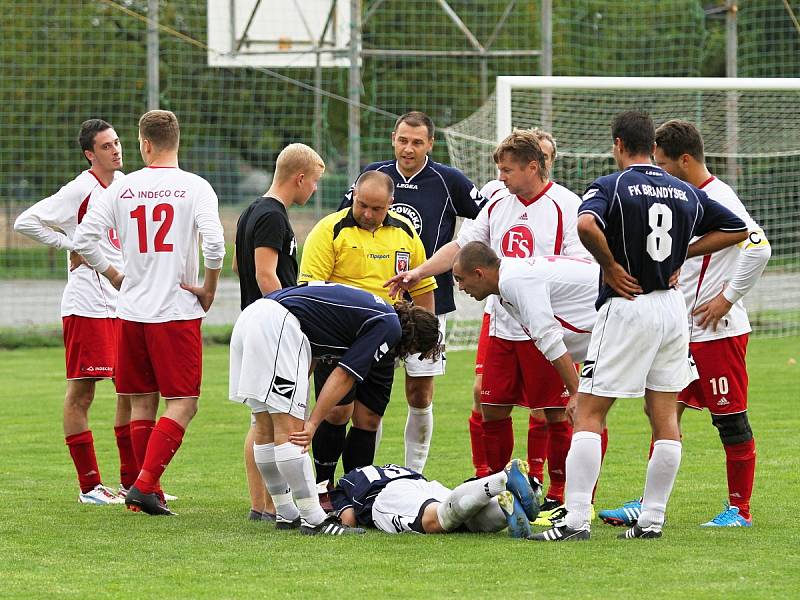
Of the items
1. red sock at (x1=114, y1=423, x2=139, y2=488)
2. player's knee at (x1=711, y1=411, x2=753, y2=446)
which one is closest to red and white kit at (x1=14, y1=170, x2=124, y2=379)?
red sock at (x1=114, y1=423, x2=139, y2=488)

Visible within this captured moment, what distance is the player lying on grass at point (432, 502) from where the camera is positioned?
20.4 ft

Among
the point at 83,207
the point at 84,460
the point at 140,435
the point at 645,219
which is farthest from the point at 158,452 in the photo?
the point at 645,219

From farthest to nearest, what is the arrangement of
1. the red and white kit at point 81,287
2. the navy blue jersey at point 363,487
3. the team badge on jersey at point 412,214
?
the team badge on jersey at point 412,214 < the red and white kit at point 81,287 < the navy blue jersey at point 363,487

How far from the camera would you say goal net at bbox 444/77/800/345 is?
16.6m

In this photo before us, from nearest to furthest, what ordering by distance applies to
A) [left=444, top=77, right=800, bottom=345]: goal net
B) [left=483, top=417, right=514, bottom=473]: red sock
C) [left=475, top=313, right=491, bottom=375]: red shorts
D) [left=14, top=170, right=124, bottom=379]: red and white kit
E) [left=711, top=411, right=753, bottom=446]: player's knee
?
[left=711, top=411, right=753, bottom=446]: player's knee < [left=483, top=417, right=514, bottom=473]: red sock < [left=475, top=313, right=491, bottom=375]: red shorts < [left=14, top=170, right=124, bottom=379]: red and white kit < [left=444, top=77, right=800, bottom=345]: goal net

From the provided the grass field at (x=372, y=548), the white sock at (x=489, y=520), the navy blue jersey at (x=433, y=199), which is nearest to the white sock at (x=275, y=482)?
the grass field at (x=372, y=548)

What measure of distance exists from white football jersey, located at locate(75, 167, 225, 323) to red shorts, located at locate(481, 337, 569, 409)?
Answer: 1.80m

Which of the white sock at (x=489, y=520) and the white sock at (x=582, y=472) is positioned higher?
the white sock at (x=582, y=472)

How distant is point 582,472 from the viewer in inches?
238

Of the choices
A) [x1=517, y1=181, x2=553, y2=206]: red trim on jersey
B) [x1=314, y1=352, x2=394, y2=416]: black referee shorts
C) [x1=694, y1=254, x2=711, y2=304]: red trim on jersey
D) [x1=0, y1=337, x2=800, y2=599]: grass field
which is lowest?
[x1=0, y1=337, x2=800, y2=599]: grass field

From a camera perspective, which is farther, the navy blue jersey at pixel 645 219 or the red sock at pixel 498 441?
the red sock at pixel 498 441

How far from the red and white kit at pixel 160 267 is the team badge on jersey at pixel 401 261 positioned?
1073mm

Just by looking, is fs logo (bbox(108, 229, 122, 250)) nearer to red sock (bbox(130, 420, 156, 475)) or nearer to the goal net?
red sock (bbox(130, 420, 156, 475))

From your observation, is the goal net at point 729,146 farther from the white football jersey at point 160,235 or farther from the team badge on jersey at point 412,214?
the white football jersey at point 160,235
